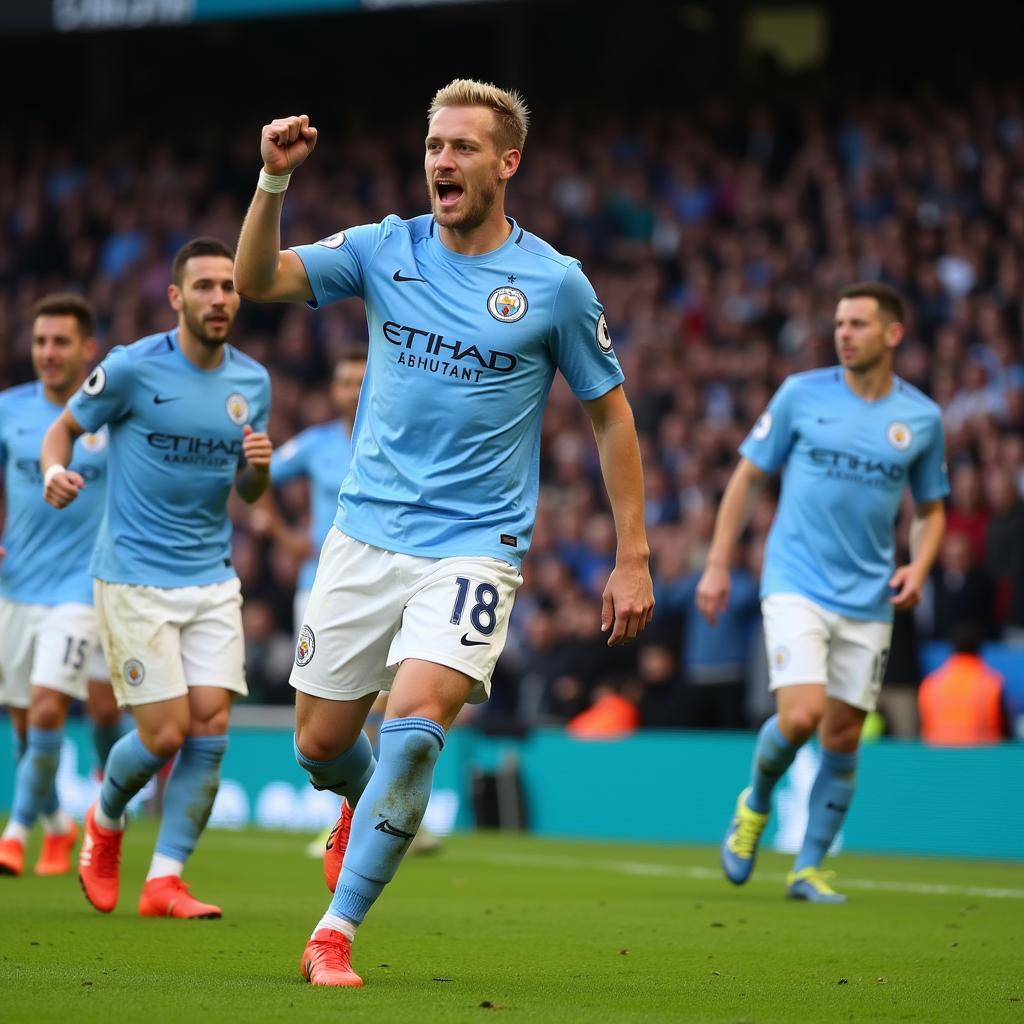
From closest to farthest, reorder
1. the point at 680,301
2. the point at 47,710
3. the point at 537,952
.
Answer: the point at 537,952 < the point at 47,710 < the point at 680,301

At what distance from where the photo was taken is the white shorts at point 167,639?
7656 millimetres

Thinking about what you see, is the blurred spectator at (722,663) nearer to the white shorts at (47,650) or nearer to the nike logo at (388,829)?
the white shorts at (47,650)

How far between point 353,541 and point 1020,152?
14.8 m

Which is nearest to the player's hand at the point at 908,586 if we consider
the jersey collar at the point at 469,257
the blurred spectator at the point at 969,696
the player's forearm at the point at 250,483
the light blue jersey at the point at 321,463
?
the player's forearm at the point at 250,483

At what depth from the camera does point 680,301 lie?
20.4 meters

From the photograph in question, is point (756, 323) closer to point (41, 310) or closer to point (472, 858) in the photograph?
point (472, 858)

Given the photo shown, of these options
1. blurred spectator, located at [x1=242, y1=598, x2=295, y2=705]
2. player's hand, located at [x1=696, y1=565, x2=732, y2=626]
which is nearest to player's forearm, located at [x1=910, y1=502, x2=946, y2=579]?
player's hand, located at [x1=696, y1=565, x2=732, y2=626]

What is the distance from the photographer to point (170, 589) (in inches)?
307

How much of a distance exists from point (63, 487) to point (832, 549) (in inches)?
146

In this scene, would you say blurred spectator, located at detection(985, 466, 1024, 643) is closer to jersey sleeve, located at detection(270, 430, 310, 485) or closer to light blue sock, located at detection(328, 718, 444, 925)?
jersey sleeve, located at detection(270, 430, 310, 485)

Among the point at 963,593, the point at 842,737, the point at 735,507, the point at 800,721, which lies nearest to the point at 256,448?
the point at 735,507

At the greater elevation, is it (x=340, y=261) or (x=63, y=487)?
(x=340, y=261)

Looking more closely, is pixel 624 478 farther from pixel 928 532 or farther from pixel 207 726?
pixel 928 532

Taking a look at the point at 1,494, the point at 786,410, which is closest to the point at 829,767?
the point at 786,410
